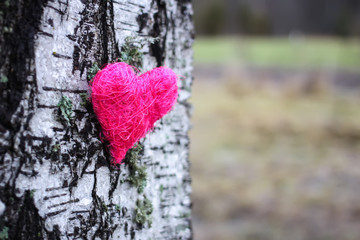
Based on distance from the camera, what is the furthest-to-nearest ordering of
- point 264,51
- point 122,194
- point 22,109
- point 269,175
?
1. point 264,51
2. point 269,175
3. point 122,194
4. point 22,109

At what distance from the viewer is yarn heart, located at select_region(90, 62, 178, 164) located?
2.85 feet

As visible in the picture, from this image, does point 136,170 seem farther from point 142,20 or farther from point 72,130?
point 142,20

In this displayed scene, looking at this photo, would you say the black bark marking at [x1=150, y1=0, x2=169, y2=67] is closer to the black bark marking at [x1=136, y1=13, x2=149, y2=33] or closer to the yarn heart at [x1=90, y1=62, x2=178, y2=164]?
the black bark marking at [x1=136, y1=13, x2=149, y2=33]

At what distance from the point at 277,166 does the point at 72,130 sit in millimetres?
4774

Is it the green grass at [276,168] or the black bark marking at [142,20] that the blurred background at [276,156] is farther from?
the black bark marking at [142,20]

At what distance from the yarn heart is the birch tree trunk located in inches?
1.6

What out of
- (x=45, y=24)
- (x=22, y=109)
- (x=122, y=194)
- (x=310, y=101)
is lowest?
(x=310, y=101)

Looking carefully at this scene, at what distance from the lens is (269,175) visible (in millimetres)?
4910

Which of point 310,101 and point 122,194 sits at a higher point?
point 122,194

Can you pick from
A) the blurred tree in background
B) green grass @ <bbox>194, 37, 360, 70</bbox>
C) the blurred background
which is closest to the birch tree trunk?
the blurred background

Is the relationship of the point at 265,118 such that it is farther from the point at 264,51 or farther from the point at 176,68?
the point at 264,51

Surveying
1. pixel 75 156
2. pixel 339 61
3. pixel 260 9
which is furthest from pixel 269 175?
pixel 260 9

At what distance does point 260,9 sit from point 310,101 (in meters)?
25.0


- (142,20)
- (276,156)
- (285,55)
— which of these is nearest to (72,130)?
(142,20)
